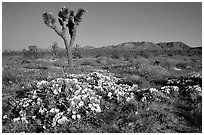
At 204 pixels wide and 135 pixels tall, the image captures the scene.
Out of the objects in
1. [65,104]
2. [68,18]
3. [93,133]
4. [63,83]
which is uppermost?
[68,18]

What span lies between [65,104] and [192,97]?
464cm

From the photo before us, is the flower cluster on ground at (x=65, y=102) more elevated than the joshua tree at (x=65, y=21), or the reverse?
the joshua tree at (x=65, y=21)

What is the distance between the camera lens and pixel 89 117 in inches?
247

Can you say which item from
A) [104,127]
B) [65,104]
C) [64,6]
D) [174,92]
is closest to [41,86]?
[65,104]

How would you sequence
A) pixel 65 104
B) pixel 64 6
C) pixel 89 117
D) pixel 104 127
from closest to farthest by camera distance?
pixel 104 127 → pixel 89 117 → pixel 65 104 → pixel 64 6

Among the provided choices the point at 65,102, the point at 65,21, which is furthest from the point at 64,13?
the point at 65,102

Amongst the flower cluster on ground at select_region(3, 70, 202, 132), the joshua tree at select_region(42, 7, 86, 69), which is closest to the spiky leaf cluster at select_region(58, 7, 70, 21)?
the joshua tree at select_region(42, 7, 86, 69)

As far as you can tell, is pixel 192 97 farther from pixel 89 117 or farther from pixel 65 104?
pixel 65 104

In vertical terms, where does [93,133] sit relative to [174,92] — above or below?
below

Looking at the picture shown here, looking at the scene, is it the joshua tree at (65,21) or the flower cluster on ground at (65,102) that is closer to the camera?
the flower cluster on ground at (65,102)

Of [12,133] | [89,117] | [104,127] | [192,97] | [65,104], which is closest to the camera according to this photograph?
[12,133]

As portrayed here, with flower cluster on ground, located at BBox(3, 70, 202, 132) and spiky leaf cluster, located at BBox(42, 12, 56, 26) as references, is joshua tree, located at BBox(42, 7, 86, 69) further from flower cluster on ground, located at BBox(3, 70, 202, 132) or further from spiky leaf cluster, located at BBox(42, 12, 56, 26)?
flower cluster on ground, located at BBox(3, 70, 202, 132)

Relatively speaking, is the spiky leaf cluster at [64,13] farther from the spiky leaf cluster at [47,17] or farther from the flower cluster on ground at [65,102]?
the flower cluster on ground at [65,102]

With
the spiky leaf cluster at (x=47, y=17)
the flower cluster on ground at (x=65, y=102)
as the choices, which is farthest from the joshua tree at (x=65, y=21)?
the flower cluster on ground at (x=65, y=102)
